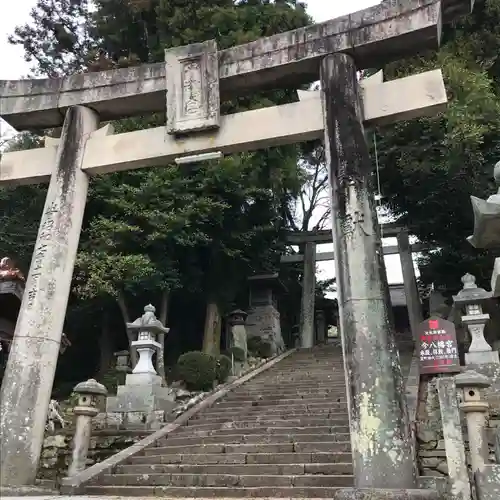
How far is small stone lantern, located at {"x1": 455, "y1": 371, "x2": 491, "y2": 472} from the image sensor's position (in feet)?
18.1

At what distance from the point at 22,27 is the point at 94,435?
18.2 m

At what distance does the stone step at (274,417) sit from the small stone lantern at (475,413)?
2809mm

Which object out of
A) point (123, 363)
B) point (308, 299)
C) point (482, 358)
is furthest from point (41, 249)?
point (308, 299)

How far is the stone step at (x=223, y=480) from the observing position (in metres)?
6.29

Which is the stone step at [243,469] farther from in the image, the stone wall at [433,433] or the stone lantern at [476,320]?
the stone lantern at [476,320]

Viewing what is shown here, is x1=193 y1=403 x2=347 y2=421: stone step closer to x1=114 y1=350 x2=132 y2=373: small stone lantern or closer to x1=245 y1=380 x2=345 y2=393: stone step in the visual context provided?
x1=245 y1=380 x2=345 y2=393: stone step

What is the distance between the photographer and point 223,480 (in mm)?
6594

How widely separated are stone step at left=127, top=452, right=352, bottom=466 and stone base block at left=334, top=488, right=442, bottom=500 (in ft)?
7.15

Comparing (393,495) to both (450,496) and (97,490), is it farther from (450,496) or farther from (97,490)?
(97,490)

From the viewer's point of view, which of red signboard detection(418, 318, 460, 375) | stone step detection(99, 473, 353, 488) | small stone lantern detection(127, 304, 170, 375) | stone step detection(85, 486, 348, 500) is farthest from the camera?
small stone lantern detection(127, 304, 170, 375)

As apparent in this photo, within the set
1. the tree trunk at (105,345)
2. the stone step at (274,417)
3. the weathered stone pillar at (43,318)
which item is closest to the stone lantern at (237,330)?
the tree trunk at (105,345)

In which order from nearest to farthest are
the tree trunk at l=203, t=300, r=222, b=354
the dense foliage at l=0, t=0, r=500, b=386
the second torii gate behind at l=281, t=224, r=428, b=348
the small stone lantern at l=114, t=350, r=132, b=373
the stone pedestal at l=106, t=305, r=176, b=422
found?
the stone pedestal at l=106, t=305, r=176, b=422
the small stone lantern at l=114, t=350, r=132, b=373
the dense foliage at l=0, t=0, r=500, b=386
the tree trunk at l=203, t=300, r=222, b=354
the second torii gate behind at l=281, t=224, r=428, b=348

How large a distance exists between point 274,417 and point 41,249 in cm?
498

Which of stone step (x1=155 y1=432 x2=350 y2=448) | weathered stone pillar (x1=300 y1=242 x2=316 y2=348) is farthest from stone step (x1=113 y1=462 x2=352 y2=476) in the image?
weathered stone pillar (x1=300 y1=242 x2=316 y2=348)
